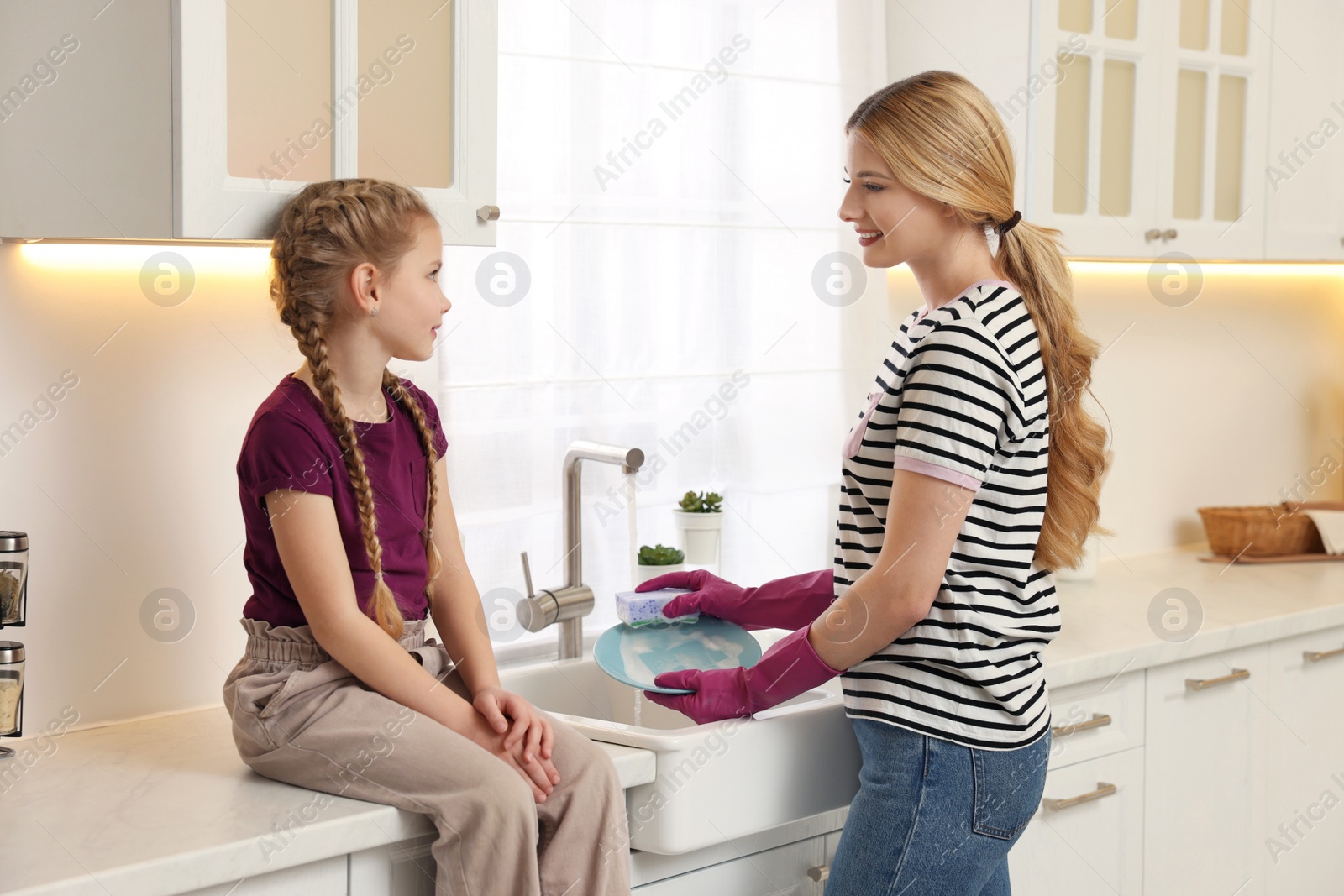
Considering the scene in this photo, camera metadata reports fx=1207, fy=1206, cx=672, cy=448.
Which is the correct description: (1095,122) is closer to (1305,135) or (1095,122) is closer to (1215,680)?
(1305,135)

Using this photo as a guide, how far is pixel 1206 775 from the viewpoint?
6.32ft

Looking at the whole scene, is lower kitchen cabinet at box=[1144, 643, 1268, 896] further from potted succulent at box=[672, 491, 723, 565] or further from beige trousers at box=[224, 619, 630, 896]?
beige trousers at box=[224, 619, 630, 896]

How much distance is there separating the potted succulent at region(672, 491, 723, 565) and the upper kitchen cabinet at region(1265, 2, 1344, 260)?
1280 millimetres

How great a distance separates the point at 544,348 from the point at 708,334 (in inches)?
12.3

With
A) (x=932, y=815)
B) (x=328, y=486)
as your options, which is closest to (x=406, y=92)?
(x=328, y=486)

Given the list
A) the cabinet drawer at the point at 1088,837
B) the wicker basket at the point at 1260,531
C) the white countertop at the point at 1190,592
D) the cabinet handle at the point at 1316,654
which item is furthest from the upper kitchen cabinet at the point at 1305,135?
the cabinet drawer at the point at 1088,837

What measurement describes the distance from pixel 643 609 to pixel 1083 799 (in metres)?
0.72

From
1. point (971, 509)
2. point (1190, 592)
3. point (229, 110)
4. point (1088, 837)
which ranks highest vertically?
point (229, 110)

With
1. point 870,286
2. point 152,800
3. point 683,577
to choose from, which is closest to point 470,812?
point 152,800

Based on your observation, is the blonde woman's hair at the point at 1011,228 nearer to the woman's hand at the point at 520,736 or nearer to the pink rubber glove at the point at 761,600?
the pink rubber glove at the point at 761,600

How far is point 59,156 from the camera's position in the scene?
1.23 metres

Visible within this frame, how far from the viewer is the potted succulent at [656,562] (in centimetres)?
179

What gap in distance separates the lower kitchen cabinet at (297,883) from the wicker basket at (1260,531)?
203cm

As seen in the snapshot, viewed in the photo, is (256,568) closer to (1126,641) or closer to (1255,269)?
(1126,641)
